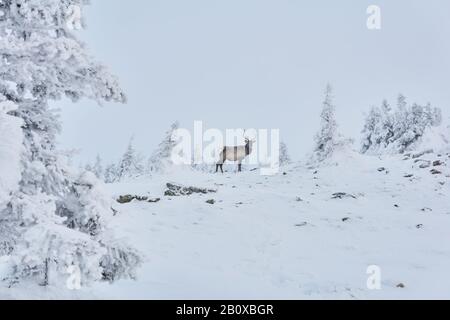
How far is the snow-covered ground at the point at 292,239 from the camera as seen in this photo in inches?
404

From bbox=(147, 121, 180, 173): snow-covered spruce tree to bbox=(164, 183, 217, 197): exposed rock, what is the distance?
10.8 meters

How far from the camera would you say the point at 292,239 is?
587 inches

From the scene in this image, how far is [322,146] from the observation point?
34906mm

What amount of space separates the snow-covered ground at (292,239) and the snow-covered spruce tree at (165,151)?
8229mm

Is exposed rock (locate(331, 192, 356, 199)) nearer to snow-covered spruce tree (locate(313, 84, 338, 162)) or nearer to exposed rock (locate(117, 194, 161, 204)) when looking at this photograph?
exposed rock (locate(117, 194, 161, 204))

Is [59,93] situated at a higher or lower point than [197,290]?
higher

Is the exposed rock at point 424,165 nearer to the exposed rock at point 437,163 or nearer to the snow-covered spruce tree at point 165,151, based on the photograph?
the exposed rock at point 437,163

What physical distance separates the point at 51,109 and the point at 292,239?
9.38 meters

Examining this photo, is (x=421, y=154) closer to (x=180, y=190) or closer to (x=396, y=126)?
(x=180, y=190)

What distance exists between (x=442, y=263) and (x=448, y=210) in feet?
27.0

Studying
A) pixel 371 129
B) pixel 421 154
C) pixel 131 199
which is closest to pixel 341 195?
pixel 131 199
